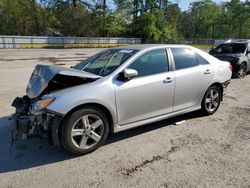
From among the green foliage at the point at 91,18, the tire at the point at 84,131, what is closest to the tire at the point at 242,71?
the tire at the point at 84,131

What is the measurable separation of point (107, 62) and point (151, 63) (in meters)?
0.79

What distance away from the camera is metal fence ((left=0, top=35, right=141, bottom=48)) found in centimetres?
2819

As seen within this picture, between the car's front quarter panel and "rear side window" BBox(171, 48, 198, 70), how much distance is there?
1.59 metres

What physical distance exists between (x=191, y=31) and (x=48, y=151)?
85221 mm

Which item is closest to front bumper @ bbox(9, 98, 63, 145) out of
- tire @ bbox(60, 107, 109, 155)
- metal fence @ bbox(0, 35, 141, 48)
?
tire @ bbox(60, 107, 109, 155)

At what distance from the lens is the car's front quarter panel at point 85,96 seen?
3.25 m

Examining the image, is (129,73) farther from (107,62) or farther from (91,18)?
(91,18)

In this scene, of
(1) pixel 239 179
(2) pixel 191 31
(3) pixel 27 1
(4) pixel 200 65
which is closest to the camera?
(1) pixel 239 179

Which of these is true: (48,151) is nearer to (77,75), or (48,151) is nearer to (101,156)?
(101,156)

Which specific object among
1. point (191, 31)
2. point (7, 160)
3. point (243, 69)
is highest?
point (191, 31)

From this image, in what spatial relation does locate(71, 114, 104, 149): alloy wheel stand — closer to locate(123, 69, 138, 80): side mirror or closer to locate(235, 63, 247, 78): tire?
locate(123, 69, 138, 80): side mirror

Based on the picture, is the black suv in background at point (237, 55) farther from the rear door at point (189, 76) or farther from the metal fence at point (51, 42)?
the metal fence at point (51, 42)

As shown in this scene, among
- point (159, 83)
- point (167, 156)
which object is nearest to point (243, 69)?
point (159, 83)

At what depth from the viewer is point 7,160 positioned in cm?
343
